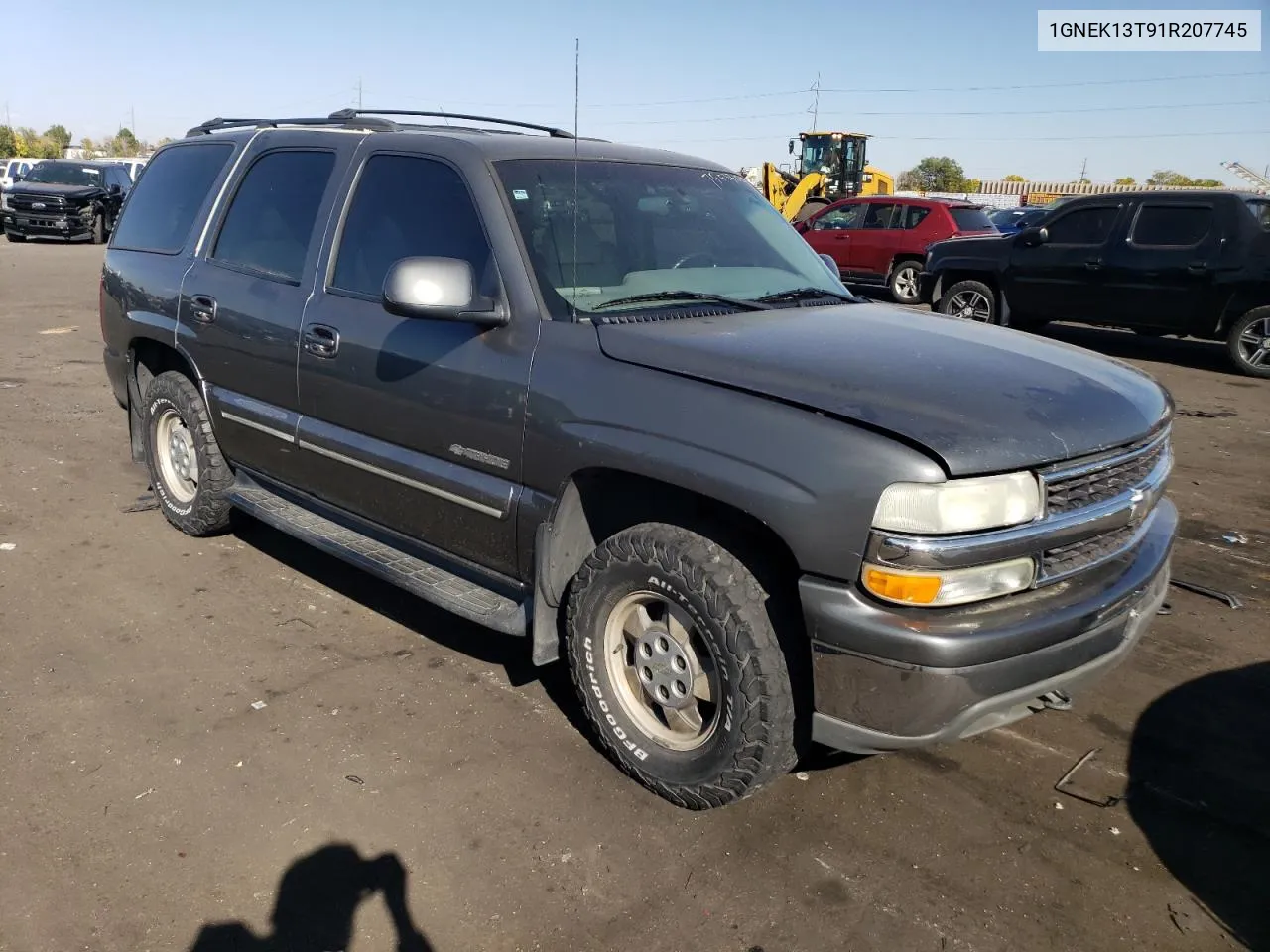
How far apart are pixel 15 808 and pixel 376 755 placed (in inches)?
40.4

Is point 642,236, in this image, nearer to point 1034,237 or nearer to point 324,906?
point 324,906

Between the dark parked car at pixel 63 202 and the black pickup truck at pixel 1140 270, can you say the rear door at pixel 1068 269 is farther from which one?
the dark parked car at pixel 63 202

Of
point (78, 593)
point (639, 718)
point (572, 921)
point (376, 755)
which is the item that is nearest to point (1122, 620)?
point (639, 718)

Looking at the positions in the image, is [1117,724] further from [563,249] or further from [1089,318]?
[1089,318]

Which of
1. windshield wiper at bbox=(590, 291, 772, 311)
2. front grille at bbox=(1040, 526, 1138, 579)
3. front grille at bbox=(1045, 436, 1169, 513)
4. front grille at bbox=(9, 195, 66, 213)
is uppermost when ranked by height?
front grille at bbox=(9, 195, 66, 213)

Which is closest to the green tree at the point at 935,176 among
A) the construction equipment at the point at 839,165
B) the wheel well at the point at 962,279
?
the construction equipment at the point at 839,165

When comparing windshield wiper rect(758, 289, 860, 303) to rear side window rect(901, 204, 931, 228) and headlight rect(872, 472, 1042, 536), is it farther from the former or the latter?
rear side window rect(901, 204, 931, 228)

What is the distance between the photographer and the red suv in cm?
1595

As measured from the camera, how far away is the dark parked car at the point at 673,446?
2502 mm

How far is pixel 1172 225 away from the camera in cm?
1071

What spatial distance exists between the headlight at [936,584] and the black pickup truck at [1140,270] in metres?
7.58

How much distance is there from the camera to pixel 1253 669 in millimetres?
3961

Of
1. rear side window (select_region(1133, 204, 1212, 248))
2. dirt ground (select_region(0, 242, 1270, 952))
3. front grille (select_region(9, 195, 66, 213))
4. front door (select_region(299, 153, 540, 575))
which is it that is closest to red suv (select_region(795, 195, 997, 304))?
rear side window (select_region(1133, 204, 1212, 248))

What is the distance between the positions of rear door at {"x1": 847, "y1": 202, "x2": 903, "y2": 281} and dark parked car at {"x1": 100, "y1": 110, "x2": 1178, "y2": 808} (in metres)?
12.7
